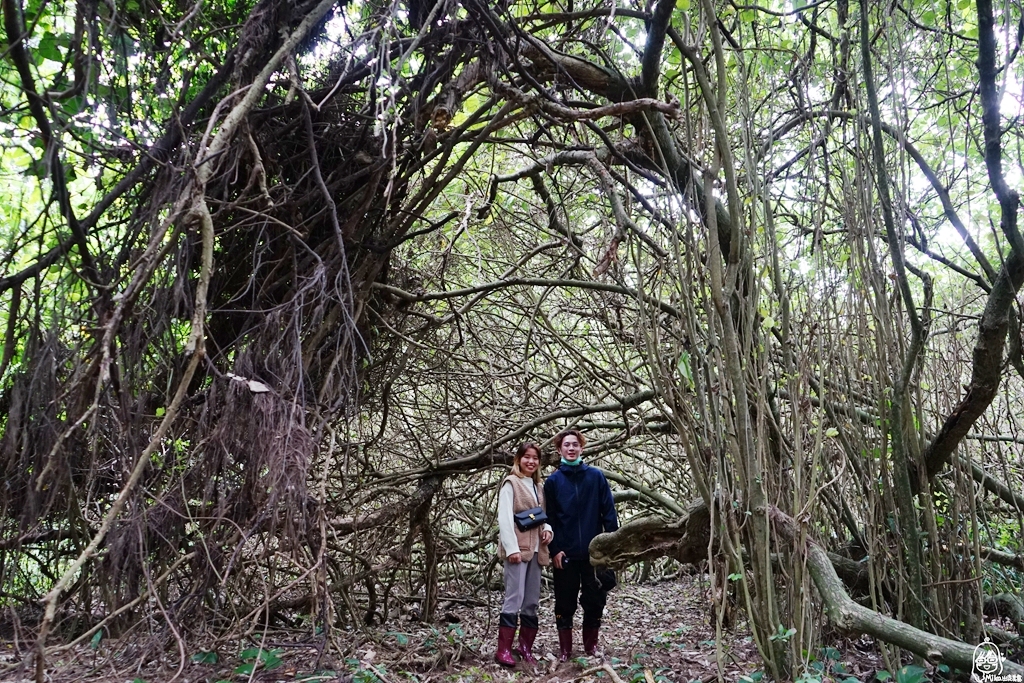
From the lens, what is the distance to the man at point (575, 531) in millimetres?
4449

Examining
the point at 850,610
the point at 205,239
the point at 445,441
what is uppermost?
the point at 205,239

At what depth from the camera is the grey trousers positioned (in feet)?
13.9

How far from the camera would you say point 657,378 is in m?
3.14

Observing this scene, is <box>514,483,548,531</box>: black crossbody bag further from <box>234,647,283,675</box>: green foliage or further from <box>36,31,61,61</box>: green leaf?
<box>36,31,61,61</box>: green leaf

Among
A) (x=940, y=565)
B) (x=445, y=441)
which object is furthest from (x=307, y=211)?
(x=940, y=565)

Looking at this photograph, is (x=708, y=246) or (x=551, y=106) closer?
(x=708, y=246)

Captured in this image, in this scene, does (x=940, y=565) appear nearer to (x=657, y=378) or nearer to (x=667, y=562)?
(x=657, y=378)

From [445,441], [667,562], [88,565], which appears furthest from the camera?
[667,562]

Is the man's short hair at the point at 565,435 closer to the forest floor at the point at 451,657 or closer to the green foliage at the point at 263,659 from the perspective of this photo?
the forest floor at the point at 451,657

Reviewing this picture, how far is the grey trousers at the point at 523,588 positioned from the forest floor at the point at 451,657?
32 centimetres

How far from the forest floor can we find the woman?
0.17m

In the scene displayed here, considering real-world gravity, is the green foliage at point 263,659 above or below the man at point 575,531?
below

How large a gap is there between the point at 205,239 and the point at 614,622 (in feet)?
17.4

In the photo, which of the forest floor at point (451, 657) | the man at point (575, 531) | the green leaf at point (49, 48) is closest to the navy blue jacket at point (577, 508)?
the man at point (575, 531)
